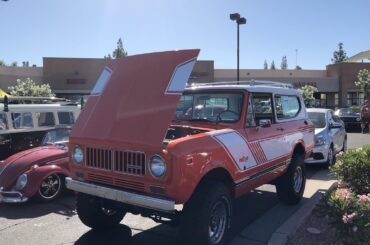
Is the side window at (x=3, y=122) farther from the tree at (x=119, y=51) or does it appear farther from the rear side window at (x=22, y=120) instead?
the tree at (x=119, y=51)

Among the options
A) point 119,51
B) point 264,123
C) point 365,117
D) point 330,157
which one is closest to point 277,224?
point 264,123

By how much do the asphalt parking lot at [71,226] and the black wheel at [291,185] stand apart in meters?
0.32

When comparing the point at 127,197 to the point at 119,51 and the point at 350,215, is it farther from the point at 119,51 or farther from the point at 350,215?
the point at 119,51

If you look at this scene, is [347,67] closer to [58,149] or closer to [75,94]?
[75,94]

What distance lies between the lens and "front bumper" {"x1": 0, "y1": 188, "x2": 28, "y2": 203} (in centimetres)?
665

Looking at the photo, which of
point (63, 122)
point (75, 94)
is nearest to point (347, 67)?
point (75, 94)

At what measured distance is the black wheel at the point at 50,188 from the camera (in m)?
7.05

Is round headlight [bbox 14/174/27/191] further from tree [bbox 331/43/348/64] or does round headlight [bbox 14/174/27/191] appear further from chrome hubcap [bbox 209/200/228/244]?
tree [bbox 331/43/348/64]

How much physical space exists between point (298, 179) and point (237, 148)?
257 centimetres

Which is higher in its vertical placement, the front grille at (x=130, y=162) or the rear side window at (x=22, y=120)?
the rear side window at (x=22, y=120)

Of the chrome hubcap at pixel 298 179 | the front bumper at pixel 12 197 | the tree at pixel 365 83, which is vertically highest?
the tree at pixel 365 83

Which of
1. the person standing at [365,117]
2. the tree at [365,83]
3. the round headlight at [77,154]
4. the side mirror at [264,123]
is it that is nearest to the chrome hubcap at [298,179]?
the side mirror at [264,123]

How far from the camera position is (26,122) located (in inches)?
413

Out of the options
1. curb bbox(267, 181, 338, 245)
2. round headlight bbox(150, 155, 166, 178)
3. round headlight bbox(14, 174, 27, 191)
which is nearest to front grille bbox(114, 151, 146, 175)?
round headlight bbox(150, 155, 166, 178)
